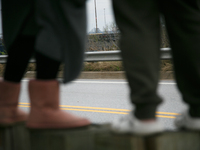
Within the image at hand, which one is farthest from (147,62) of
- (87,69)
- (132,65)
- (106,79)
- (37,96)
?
(87,69)

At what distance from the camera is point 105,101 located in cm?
591

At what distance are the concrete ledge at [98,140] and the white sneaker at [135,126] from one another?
0.08 feet

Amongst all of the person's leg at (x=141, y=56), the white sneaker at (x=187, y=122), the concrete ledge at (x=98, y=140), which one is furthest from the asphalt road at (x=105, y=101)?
the person's leg at (x=141, y=56)

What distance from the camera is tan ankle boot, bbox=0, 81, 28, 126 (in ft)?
5.60

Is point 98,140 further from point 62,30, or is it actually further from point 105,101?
point 105,101

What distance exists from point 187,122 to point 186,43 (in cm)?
38

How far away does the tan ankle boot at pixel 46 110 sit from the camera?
5.24 ft

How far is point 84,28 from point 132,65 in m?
0.31

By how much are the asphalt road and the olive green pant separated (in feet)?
8.65

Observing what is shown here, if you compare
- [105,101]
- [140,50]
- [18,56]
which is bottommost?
[105,101]

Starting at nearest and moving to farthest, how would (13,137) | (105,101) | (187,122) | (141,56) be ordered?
(141,56), (187,122), (13,137), (105,101)

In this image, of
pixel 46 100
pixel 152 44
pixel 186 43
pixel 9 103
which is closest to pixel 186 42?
pixel 186 43

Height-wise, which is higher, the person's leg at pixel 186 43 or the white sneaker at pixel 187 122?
the person's leg at pixel 186 43

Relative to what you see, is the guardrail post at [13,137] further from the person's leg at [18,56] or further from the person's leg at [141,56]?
the person's leg at [141,56]
